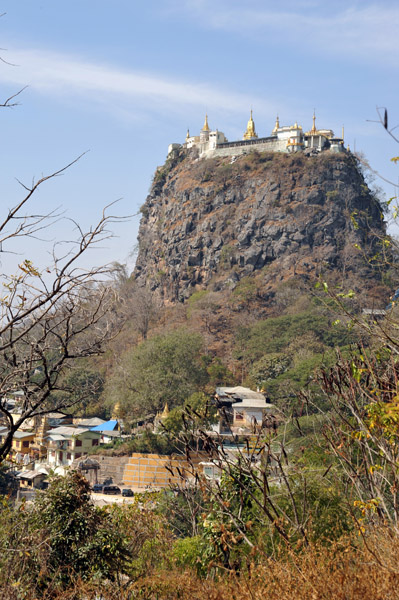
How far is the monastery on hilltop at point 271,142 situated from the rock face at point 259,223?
1.16 meters

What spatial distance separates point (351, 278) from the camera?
162 ft

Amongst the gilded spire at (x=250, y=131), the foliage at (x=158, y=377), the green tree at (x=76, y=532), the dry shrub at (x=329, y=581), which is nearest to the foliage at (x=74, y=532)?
the green tree at (x=76, y=532)

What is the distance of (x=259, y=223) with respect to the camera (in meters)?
55.4

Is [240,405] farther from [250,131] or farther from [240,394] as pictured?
[250,131]

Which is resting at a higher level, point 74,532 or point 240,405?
point 74,532

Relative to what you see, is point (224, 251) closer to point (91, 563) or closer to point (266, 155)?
point (266, 155)

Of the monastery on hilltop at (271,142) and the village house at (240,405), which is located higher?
the monastery on hilltop at (271,142)

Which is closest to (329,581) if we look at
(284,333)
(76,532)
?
(76,532)

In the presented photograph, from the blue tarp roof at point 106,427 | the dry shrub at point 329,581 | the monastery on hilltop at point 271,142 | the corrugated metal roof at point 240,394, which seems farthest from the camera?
the monastery on hilltop at point 271,142

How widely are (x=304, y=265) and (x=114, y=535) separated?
1777 inches

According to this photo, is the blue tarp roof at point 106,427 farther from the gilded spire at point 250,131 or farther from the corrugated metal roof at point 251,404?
the gilded spire at point 250,131

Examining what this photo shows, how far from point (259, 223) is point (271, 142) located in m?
9.21

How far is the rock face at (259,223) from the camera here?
53219 millimetres

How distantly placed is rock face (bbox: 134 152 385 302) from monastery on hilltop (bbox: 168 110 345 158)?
1164mm
